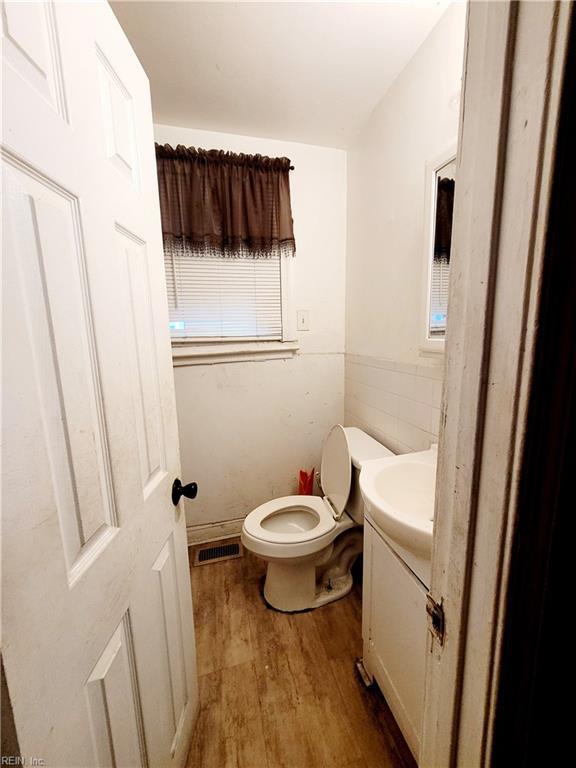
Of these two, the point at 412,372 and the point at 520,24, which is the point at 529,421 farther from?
the point at 412,372

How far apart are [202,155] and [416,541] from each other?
6.48 ft

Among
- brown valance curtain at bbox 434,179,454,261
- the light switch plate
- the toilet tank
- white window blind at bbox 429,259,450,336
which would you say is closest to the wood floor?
the toilet tank

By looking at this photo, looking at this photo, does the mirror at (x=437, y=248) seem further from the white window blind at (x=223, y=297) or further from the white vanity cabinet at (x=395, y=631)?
the white window blind at (x=223, y=297)

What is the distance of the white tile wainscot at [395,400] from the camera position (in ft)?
4.04

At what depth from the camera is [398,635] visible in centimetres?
90

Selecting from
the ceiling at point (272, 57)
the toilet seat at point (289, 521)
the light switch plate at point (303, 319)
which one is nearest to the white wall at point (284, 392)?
the light switch plate at point (303, 319)

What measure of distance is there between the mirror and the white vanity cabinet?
2.55 feet

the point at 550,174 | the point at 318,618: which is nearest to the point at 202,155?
the point at 550,174

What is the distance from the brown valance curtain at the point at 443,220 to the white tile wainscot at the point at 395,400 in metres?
0.45

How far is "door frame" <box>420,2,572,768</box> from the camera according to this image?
0.29 m

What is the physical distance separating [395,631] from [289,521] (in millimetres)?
811


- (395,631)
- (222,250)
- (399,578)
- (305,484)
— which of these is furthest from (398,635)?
(222,250)

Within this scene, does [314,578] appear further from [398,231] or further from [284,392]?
[398,231]

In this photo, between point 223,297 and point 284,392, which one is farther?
point 284,392
